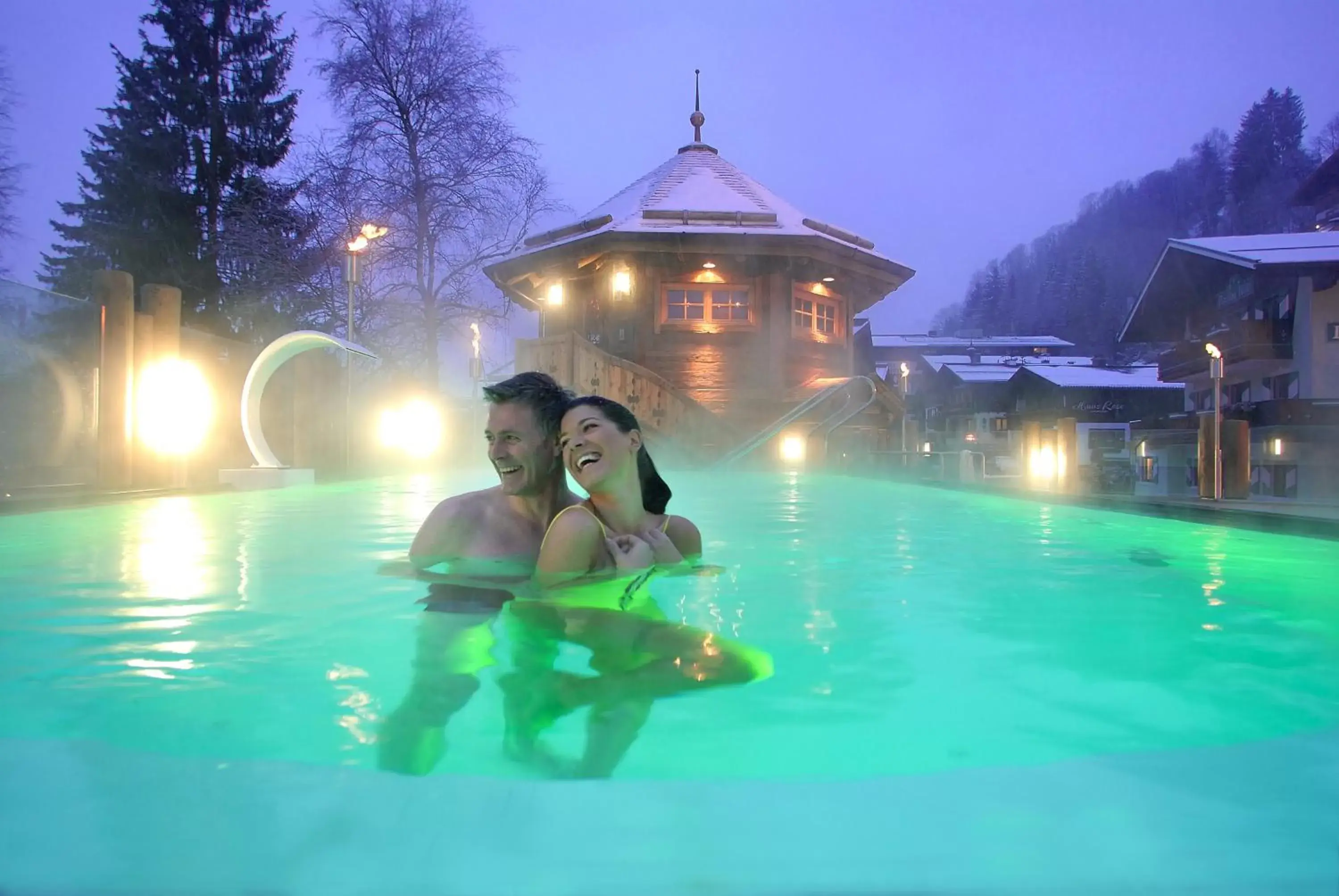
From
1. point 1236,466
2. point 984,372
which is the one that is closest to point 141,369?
point 1236,466

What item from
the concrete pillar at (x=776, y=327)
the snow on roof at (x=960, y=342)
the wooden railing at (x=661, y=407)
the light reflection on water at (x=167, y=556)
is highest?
the snow on roof at (x=960, y=342)

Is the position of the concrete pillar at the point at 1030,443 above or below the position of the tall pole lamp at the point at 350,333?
below

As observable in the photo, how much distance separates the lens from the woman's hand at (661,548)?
3641 mm

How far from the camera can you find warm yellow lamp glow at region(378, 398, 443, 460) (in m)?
17.5

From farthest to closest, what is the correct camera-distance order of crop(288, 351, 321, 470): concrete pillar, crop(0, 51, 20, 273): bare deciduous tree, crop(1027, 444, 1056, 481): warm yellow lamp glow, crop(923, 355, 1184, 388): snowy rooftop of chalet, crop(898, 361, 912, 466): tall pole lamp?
crop(923, 355, 1184, 388): snowy rooftop of chalet < crop(0, 51, 20, 273): bare deciduous tree < crop(898, 361, 912, 466): tall pole lamp < crop(1027, 444, 1056, 481): warm yellow lamp glow < crop(288, 351, 321, 470): concrete pillar

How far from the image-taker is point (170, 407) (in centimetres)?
980

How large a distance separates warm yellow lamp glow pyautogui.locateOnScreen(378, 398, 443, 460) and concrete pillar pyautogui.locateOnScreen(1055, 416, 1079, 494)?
12517 millimetres

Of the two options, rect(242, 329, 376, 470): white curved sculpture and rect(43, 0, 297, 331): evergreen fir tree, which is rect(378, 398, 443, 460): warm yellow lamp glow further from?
rect(43, 0, 297, 331): evergreen fir tree

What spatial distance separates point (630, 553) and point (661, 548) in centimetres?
37

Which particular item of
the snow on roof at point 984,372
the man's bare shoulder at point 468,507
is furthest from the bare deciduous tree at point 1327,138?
the man's bare shoulder at point 468,507

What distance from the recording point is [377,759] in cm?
183

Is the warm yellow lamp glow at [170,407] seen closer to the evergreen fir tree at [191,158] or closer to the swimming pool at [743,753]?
the swimming pool at [743,753]

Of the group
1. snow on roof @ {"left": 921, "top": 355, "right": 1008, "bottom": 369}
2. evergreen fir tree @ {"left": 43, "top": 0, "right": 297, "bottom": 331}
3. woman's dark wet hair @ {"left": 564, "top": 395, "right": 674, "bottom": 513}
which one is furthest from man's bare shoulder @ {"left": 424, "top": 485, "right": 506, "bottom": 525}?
snow on roof @ {"left": 921, "top": 355, "right": 1008, "bottom": 369}

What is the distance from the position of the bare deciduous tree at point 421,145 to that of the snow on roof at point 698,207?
10.7ft
